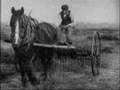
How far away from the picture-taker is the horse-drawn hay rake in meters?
4.49

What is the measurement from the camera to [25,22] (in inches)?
173

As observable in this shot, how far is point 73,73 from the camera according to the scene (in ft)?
15.3

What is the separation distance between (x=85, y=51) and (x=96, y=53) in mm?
282

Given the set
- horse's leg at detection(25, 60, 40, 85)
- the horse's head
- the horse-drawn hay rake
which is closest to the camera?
the horse's head

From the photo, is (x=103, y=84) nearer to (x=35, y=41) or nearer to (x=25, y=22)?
(x=35, y=41)

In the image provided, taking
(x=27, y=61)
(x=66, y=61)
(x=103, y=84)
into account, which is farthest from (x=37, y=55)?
(x=103, y=84)

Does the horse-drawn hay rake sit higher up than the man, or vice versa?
the man

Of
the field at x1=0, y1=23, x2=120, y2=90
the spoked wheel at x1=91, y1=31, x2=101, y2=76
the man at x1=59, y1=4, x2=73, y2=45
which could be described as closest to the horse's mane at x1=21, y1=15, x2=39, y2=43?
the field at x1=0, y1=23, x2=120, y2=90

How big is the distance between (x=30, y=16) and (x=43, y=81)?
117 cm

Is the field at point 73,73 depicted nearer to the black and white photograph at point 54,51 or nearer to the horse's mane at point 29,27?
the black and white photograph at point 54,51

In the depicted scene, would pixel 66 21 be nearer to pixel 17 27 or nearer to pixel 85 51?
pixel 85 51

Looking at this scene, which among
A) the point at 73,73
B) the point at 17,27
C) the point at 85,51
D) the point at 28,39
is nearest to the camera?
the point at 17,27

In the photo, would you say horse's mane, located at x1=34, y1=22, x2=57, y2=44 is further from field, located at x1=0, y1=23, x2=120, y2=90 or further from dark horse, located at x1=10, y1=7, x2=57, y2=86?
field, located at x1=0, y1=23, x2=120, y2=90

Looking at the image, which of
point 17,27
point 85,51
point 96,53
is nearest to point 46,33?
point 17,27
